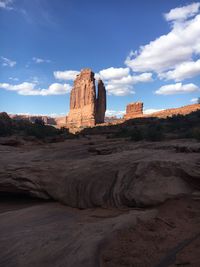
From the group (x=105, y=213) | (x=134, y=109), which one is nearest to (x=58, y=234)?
(x=105, y=213)

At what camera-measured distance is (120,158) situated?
28.8 feet

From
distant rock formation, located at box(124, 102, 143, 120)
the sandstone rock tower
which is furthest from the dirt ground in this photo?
the sandstone rock tower

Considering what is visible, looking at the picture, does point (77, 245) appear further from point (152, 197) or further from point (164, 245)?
point (152, 197)

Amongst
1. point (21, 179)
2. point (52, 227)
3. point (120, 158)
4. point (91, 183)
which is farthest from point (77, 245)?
point (21, 179)

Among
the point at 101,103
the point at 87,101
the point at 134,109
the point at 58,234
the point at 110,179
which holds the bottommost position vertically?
the point at 58,234

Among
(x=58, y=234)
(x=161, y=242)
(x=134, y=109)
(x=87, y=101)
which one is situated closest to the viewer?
(x=161, y=242)

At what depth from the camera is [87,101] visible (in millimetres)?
103000

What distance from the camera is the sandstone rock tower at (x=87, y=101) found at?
327 feet

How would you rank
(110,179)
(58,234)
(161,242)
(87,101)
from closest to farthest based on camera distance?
(161,242) < (58,234) < (110,179) < (87,101)

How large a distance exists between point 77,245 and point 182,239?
67.5 inches

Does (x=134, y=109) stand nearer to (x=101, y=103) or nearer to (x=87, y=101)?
(x=101, y=103)

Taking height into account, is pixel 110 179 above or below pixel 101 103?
below

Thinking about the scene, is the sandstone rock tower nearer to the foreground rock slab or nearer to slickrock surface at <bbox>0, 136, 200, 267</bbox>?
slickrock surface at <bbox>0, 136, 200, 267</bbox>

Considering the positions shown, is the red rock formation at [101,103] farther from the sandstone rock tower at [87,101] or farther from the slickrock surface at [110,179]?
the slickrock surface at [110,179]
